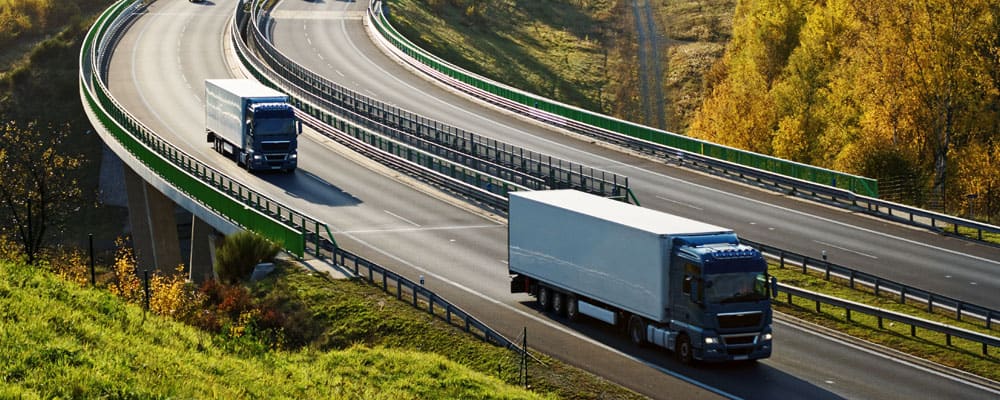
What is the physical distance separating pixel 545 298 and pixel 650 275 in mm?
5335

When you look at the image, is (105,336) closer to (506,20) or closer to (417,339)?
(417,339)

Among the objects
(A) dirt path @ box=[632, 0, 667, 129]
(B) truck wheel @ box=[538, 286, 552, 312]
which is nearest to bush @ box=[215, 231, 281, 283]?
(B) truck wheel @ box=[538, 286, 552, 312]

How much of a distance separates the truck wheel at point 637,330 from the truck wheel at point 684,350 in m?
1.40

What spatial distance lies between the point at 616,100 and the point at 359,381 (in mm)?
86834

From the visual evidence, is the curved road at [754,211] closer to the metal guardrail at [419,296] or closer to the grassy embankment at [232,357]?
the metal guardrail at [419,296]

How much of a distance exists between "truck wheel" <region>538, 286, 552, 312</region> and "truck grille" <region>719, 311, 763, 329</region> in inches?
273

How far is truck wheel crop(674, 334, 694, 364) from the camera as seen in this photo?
29.8 metres

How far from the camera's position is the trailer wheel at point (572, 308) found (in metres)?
33.9

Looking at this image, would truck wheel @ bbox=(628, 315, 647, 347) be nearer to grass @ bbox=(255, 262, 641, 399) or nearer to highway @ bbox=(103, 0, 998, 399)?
highway @ bbox=(103, 0, 998, 399)

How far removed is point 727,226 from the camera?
152 ft

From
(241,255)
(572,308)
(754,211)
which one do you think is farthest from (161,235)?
A: (572,308)

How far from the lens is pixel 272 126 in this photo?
5797cm

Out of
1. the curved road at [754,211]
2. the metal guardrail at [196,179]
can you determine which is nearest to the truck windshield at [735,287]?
the curved road at [754,211]

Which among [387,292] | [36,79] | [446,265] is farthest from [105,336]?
[36,79]
